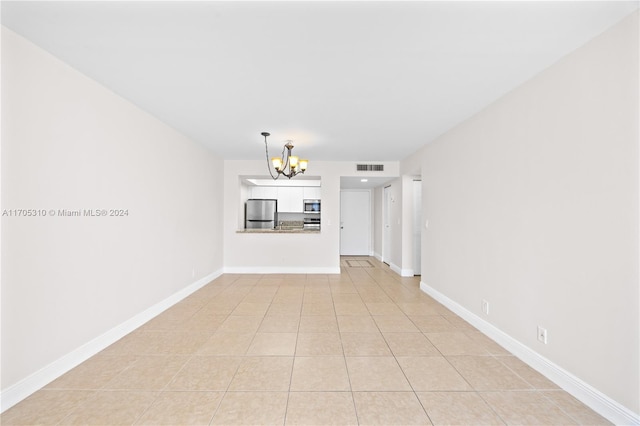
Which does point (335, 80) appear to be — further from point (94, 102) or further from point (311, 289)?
point (311, 289)

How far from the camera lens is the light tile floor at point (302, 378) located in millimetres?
1731

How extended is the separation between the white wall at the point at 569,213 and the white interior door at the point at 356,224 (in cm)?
554

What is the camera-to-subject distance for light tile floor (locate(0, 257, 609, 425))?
1731 millimetres

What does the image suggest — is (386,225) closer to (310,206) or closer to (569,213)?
(310,206)

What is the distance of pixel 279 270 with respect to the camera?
5941 mm

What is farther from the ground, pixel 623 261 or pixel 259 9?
pixel 259 9

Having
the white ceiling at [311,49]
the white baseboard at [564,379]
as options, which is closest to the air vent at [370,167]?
the white ceiling at [311,49]

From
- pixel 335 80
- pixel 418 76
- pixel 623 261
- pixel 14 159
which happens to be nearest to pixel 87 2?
pixel 14 159

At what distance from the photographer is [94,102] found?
7.95ft

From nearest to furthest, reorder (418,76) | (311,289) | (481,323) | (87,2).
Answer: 1. (87,2)
2. (418,76)
3. (481,323)
4. (311,289)

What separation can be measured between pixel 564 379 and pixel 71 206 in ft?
12.9

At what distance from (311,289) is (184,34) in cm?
386

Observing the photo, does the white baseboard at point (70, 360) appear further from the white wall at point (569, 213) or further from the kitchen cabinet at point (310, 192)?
the kitchen cabinet at point (310, 192)

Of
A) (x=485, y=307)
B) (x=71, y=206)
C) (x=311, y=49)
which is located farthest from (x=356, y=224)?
(x=71, y=206)
